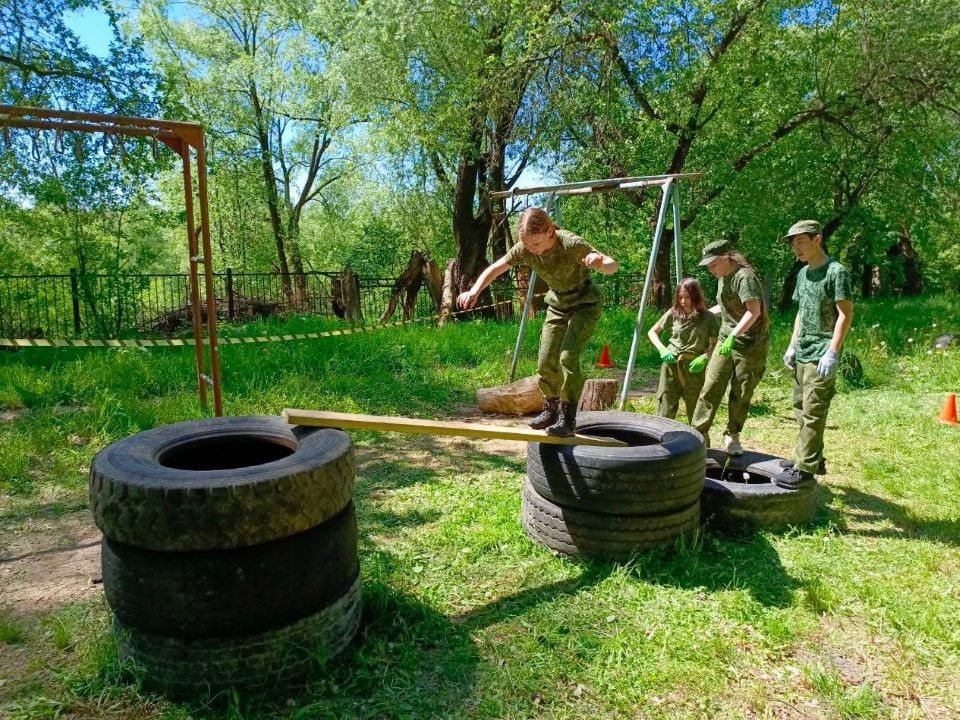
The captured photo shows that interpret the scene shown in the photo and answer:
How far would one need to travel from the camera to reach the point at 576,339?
12.7ft

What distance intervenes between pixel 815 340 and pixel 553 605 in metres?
2.70

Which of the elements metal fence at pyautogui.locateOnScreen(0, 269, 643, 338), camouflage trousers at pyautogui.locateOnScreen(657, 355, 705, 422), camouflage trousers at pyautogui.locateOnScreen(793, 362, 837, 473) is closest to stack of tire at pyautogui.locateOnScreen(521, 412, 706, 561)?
camouflage trousers at pyautogui.locateOnScreen(793, 362, 837, 473)

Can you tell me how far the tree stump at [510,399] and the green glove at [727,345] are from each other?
2823 mm

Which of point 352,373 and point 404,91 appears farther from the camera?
point 404,91

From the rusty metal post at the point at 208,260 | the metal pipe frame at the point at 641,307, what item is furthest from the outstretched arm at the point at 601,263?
the rusty metal post at the point at 208,260

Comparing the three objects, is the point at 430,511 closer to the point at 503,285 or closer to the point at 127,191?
the point at 127,191

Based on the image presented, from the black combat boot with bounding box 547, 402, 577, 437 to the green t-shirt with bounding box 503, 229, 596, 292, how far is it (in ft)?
2.50

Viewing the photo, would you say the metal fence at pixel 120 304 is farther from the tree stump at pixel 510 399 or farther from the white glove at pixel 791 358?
the white glove at pixel 791 358

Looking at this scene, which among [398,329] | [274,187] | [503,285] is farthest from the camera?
[274,187]

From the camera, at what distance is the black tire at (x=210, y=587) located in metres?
2.42

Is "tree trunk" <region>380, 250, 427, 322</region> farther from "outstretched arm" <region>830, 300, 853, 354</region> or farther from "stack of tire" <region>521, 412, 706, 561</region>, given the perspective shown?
"outstretched arm" <region>830, 300, 853, 354</region>

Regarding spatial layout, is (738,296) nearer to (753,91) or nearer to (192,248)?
(192,248)

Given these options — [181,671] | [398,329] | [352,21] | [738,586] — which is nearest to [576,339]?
[738,586]

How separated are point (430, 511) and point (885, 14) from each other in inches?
550
